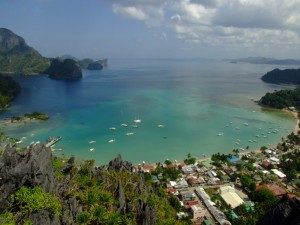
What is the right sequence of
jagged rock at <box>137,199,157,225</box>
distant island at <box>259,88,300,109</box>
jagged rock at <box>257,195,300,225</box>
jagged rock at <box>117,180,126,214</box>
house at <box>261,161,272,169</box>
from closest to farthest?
jagged rock at <box>257,195,300,225</box>
jagged rock at <box>137,199,157,225</box>
jagged rock at <box>117,180,126,214</box>
house at <box>261,161,272,169</box>
distant island at <box>259,88,300,109</box>

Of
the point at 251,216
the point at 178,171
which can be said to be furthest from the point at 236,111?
the point at 251,216

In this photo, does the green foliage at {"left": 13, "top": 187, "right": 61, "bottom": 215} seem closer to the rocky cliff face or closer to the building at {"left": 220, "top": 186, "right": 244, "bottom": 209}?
the rocky cliff face

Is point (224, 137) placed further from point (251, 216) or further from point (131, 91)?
point (131, 91)

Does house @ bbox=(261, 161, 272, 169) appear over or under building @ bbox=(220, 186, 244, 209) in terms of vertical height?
under

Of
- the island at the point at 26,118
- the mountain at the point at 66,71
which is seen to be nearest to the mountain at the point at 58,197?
the island at the point at 26,118

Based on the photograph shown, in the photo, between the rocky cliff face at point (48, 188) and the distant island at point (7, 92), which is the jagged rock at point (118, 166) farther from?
the distant island at point (7, 92)

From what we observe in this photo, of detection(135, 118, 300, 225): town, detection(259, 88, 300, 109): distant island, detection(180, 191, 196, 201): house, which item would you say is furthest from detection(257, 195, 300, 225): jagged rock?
detection(259, 88, 300, 109): distant island
